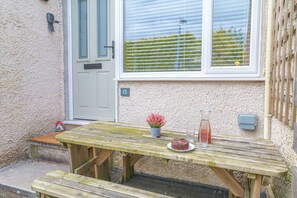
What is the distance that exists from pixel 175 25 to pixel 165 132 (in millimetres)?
1419

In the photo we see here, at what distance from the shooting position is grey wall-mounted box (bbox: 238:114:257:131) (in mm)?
2236

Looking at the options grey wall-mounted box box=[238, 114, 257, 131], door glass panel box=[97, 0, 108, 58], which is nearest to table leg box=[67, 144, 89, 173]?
door glass panel box=[97, 0, 108, 58]

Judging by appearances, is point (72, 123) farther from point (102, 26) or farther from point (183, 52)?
point (183, 52)

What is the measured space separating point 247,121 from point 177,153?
1.20 m

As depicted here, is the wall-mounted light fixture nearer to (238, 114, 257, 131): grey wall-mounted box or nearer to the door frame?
the door frame

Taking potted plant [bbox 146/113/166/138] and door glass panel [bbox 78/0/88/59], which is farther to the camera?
door glass panel [bbox 78/0/88/59]

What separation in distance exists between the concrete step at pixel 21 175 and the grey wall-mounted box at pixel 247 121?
7.15 feet

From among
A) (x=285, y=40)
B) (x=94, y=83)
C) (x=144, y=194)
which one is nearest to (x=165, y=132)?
(x=144, y=194)

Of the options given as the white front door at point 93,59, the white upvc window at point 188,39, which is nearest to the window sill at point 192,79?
the white upvc window at point 188,39

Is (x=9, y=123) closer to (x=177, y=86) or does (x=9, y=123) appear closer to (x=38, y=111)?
(x=38, y=111)

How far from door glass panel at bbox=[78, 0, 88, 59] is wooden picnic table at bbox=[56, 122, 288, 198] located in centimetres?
148

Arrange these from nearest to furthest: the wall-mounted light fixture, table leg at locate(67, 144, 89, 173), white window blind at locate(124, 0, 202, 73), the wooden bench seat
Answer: the wooden bench seat, table leg at locate(67, 144, 89, 173), white window blind at locate(124, 0, 202, 73), the wall-mounted light fixture

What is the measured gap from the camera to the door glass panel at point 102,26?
123 inches

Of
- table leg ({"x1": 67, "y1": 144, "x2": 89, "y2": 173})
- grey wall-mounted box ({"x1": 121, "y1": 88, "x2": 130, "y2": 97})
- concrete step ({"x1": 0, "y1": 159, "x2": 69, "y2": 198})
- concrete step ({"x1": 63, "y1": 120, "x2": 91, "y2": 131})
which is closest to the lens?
table leg ({"x1": 67, "y1": 144, "x2": 89, "y2": 173})
